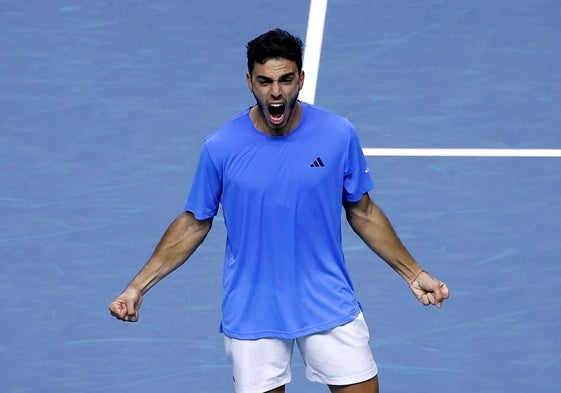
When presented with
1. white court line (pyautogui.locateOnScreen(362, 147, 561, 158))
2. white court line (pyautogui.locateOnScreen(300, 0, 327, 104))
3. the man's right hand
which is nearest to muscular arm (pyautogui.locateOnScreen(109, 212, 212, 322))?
the man's right hand

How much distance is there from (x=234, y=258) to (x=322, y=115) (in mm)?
702


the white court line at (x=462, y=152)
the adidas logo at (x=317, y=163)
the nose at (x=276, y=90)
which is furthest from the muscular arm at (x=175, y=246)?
the white court line at (x=462, y=152)

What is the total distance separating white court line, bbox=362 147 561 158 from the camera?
10797 mm

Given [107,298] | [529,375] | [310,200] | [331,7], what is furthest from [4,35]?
[310,200]

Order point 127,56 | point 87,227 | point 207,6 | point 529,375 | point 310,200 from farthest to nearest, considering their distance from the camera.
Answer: point 207,6 → point 127,56 → point 87,227 → point 529,375 → point 310,200

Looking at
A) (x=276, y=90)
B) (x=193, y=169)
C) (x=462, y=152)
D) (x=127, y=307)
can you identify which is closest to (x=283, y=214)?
(x=276, y=90)

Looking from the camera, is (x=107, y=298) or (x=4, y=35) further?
(x=4, y=35)

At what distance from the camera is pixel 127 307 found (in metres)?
6.56

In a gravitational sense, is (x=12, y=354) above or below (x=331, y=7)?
below

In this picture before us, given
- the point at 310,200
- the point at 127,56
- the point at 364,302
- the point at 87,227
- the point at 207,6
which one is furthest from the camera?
the point at 207,6

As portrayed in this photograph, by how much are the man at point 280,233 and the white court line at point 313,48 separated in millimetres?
4762

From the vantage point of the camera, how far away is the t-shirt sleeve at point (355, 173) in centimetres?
666

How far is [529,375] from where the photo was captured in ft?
27.7

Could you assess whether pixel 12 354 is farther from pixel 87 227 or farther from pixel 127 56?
pixel 127 56
